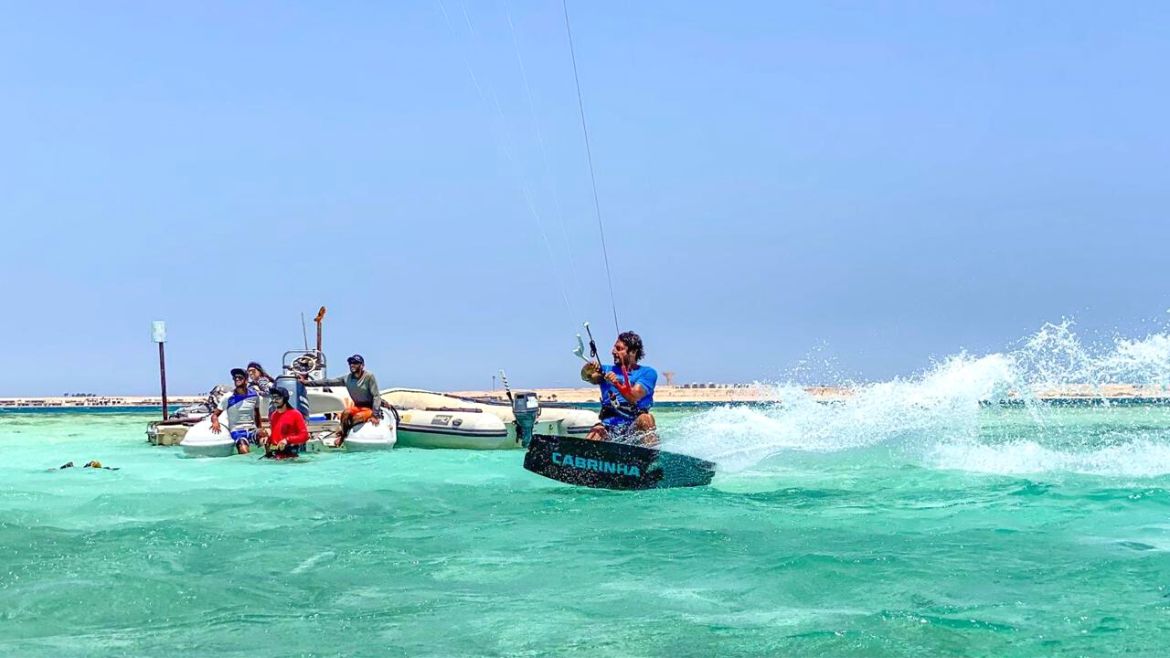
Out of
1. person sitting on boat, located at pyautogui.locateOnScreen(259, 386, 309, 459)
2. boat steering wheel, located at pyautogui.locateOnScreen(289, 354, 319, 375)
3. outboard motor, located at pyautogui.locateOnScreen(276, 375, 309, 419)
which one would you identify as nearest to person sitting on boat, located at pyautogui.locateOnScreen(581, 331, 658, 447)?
person sitting on boat, located at pyautogui.locateOnScreen(259, 386, 309, 459)

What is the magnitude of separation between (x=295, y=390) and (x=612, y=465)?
33.0 ft

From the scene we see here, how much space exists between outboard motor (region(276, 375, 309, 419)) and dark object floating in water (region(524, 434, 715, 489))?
8.60m

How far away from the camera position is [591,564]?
352 inches

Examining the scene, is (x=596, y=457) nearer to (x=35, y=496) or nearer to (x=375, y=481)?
(x=375, y=481)

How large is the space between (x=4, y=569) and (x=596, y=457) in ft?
22.2

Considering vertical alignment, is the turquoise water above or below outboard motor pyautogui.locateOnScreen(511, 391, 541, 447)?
below

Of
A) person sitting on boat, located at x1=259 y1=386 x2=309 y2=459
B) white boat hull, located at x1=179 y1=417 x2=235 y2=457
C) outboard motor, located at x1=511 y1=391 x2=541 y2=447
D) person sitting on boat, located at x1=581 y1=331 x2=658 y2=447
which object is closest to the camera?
person sitting on boat, located at x1=581 y1=331 x2=658 y2=447

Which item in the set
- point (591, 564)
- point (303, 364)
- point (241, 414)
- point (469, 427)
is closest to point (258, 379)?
point (241, 414)

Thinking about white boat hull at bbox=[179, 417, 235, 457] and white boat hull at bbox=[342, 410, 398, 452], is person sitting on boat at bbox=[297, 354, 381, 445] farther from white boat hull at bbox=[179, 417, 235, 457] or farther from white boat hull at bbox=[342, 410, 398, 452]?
white boat hull at bbox=[179, 417, 235, 457]

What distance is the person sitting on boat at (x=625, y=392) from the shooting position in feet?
42.9

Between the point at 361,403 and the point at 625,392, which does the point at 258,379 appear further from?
the point at 625,392

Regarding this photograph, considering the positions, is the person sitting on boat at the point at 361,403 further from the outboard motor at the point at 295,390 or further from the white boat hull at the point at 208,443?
the white boat hull at the point at 208,443

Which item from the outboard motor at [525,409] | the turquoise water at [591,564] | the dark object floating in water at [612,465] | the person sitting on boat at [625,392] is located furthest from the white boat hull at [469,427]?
the person sitting on boat at [625,392]

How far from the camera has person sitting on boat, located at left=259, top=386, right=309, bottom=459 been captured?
19259 millimetres
